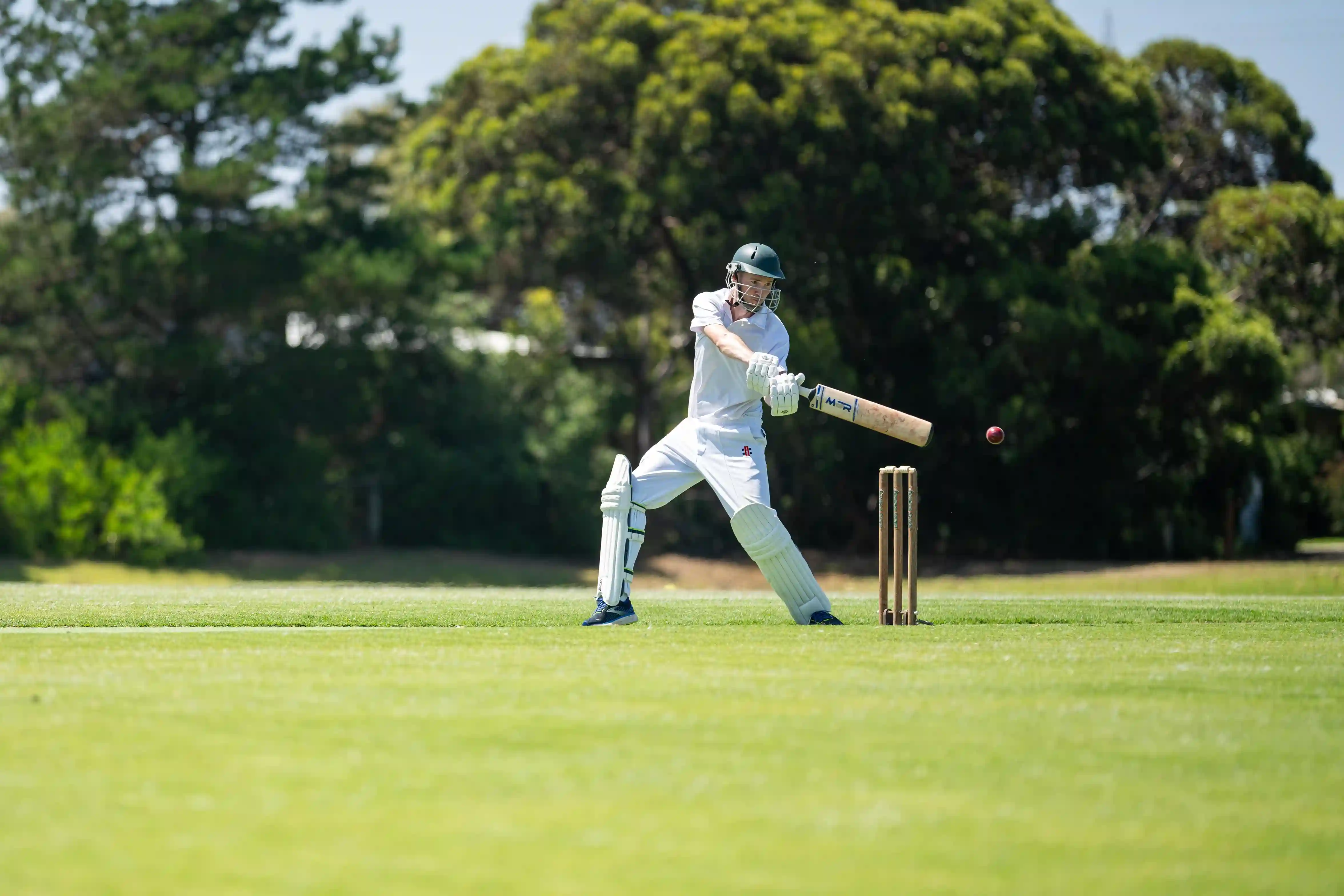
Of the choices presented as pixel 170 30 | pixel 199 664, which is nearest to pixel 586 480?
pixel 170 30

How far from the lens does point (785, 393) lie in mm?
9438

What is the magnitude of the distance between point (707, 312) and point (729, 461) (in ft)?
3.15

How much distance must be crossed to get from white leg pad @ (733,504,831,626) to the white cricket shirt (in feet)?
2.15

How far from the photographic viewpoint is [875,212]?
93.7 ft

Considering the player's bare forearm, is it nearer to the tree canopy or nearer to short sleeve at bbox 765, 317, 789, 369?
short sleeve at bbox 765, 317, 789, 369

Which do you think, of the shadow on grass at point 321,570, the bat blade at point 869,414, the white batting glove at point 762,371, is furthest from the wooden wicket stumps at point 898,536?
the shadow on grass at point 321,570

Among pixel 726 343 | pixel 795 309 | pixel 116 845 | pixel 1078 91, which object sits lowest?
pixel 116 845

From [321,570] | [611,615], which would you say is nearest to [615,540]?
[611,615]

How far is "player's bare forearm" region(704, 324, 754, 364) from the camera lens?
9.74 metres

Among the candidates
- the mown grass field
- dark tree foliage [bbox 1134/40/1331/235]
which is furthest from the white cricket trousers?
dark tree foliage [bbox 1134/40/1331/235]

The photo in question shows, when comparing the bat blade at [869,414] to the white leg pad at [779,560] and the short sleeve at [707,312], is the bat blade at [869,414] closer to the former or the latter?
the white leg pad at [779,560]

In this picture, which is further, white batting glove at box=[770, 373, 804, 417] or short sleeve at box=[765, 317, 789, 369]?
short sleeve at box=[765, 317, 789, 369]

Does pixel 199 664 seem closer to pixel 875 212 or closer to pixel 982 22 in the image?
pixel 875 212

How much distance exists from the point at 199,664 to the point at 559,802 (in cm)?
331
